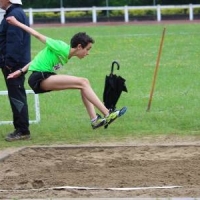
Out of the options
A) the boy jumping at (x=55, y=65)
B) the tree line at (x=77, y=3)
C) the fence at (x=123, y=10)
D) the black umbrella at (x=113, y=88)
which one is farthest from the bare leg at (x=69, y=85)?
the tree line at (x=77, y=3)

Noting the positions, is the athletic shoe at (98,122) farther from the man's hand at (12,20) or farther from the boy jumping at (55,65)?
the man's hand at (12,20)

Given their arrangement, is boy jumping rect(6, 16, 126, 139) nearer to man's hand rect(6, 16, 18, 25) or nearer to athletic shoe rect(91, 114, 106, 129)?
man's hand rect(6, 16, 18, 25)

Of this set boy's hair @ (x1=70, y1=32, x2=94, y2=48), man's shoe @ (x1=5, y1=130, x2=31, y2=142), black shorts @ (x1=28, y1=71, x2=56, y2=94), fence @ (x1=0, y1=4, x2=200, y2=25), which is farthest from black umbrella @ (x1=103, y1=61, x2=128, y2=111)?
fence @ (x1=0, y1=4, x2=200, y2=25)

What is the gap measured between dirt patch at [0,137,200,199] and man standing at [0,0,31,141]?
1.04 metres

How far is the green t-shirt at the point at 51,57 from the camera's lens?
1153cm

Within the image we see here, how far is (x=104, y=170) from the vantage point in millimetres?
9953

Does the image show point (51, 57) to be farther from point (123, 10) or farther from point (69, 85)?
point (123, 10)

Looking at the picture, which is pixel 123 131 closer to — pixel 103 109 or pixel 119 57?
pixel 103 109

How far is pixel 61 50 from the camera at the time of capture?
37.9 feet

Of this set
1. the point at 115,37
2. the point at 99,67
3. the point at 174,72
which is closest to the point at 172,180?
the point at 174,72

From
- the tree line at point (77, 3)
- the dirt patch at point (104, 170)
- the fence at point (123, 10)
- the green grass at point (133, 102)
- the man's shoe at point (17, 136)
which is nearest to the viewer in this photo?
the dirt patch at point (104, 170)

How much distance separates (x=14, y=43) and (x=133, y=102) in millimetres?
4305

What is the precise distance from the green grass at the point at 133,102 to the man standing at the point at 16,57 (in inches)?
10.0

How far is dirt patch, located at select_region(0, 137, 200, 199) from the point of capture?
8.59m
